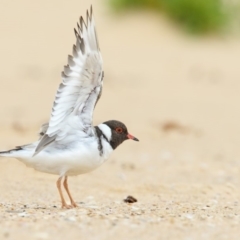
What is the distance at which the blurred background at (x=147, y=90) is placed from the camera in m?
8.20

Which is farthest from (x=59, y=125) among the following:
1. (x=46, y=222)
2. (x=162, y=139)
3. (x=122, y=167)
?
(x=162, y=139)

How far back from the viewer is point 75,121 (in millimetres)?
6438

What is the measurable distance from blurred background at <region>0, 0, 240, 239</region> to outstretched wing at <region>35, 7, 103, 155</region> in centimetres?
91

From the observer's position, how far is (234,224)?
18.5 ft

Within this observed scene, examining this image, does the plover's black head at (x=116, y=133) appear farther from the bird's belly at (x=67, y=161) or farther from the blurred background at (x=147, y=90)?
the blurred background at (x=147, y=90)

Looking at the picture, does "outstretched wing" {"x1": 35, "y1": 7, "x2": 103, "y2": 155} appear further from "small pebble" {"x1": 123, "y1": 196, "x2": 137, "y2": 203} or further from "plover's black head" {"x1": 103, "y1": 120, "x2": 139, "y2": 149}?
"small pebble" {"x1": 123, "y1": 196, "x2": 137, "y2": 203}

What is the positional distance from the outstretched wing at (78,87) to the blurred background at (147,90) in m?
0.91

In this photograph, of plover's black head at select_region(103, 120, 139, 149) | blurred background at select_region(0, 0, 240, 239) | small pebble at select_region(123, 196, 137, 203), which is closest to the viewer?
plover's black head at select_region(103, 120, 139, 149)

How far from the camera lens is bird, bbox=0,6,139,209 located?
632cm

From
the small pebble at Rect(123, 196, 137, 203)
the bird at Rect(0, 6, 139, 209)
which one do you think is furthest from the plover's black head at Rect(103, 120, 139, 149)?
the small pebble at Rect(123, 196, 137, 203)

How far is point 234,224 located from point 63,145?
1.54 m

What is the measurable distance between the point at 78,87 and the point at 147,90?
928 cm

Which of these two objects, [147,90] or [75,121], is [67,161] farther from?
[147,90]

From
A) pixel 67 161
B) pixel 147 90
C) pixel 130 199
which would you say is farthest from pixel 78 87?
pixel 147 90
